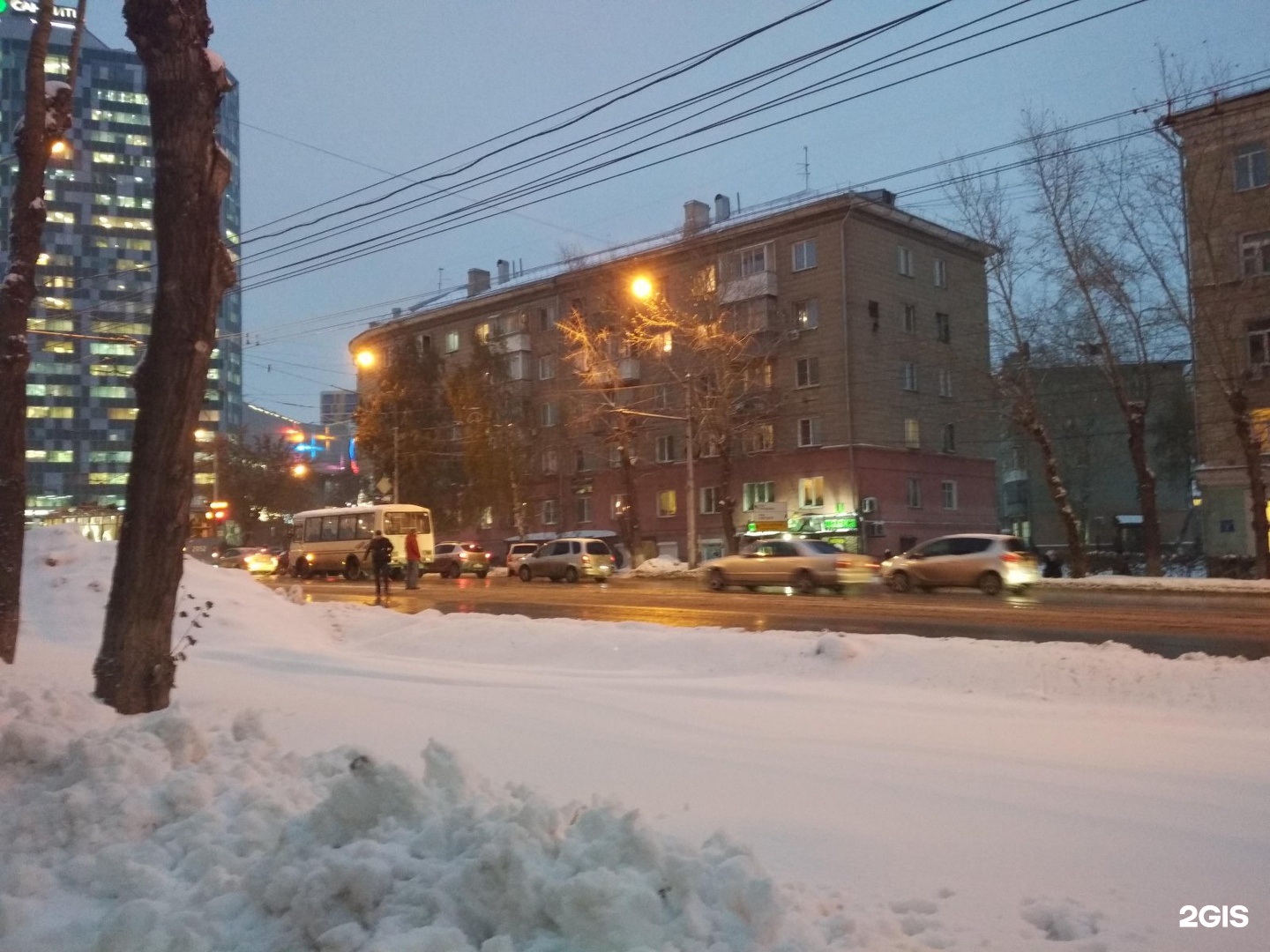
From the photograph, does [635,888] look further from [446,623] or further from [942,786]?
[446,623]

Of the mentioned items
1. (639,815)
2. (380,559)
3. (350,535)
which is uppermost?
(350,535)

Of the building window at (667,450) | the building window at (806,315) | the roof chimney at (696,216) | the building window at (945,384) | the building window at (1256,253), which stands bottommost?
the building window at (667,450)

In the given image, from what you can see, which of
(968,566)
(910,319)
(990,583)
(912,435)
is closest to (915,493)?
(912,435)

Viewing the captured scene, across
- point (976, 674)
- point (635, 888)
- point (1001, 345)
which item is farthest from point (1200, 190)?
point (635, 888)

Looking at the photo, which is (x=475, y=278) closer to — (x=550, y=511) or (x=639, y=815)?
(x=550, y=511)

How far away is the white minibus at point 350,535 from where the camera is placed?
4212 cm

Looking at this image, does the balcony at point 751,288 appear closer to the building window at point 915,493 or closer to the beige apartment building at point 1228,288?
the building window at point 915,493

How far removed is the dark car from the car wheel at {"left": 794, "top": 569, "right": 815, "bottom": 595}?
1915 cm

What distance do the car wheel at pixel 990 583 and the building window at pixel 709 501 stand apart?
21627 millimetres

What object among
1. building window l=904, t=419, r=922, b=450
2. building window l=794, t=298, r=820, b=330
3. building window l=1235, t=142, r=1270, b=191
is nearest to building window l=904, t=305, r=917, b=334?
building window l=904, t=419, r=922, b=450

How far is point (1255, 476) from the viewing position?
1119 inches

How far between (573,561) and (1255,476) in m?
21.4

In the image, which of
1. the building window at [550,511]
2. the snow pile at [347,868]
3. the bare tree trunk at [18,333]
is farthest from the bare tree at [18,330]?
the building window at [550,511]

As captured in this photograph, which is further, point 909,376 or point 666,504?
point 666,504
